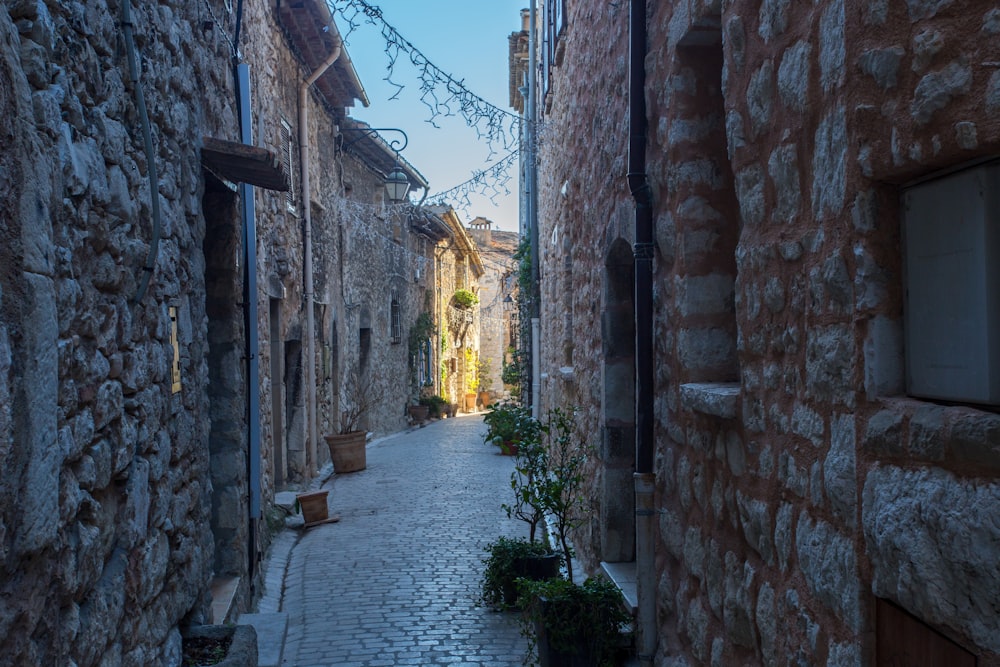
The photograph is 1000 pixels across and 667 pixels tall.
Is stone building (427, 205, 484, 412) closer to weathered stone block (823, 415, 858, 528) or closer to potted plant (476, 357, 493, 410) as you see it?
potted plant (476, 357, 493, 410)

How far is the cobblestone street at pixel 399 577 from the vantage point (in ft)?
17.4

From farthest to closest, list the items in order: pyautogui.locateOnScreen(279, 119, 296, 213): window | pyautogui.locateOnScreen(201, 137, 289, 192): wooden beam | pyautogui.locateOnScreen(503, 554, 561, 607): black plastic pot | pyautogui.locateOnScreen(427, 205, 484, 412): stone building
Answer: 1. pyautogui.locateOnScreen(427, 205, 484, 412): stone building
2. pyautogui.locateOnScreen(279, 119, 296, 213): window
3. pyautogui.locateOnScreen(503, 554, 561, 607): black plastic pot
4. pyautogui.locateOnScreen(201, 137, 289, 192): wooden beam

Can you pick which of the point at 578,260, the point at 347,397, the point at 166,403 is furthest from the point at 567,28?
the point at 347,397

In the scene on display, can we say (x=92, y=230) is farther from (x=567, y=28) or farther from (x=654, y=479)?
(x=567, y=28)

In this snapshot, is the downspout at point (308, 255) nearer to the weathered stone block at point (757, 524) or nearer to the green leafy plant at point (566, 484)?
the green leafy plant at point (566, 484)

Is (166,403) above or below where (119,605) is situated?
above

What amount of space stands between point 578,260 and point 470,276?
28.4 meters

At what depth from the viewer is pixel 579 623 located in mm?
4297

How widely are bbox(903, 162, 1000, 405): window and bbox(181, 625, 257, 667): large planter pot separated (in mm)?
2996

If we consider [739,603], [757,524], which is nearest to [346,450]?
[739,603]

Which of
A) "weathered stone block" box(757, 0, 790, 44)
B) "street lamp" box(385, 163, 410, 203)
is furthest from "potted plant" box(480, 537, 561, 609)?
"street lamp" box(385, 163, 410, 203)

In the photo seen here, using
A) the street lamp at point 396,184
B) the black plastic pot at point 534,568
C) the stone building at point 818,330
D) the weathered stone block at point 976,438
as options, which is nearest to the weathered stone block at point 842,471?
the stone building at point 818,330

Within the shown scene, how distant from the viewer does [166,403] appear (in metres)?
3.70

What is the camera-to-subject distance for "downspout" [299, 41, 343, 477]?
36.0 feet
